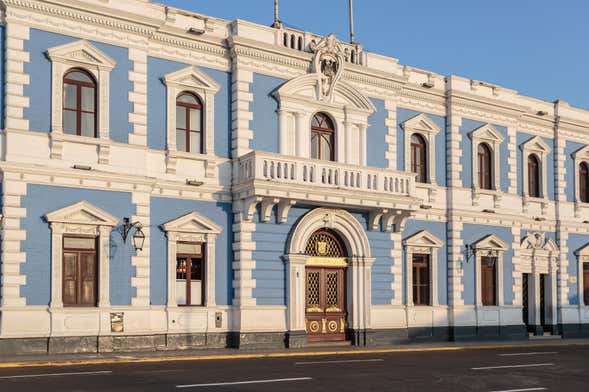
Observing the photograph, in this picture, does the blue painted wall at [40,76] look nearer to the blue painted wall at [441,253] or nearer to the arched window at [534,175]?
the blue painted wall at [441,253]

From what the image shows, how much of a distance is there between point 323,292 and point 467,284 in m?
7.06

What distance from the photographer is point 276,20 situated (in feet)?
94.3

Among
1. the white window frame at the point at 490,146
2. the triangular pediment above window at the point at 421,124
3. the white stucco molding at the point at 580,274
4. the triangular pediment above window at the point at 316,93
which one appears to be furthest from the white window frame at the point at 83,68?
the white stucco molding at the point at 580,274

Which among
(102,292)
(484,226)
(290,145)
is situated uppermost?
(290,145)

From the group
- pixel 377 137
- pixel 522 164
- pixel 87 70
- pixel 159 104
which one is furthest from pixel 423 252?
pixel 87 70

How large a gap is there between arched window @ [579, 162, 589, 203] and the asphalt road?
16.9m

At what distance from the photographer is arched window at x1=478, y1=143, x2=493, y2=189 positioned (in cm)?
3408

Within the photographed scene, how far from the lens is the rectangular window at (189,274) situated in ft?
84.1

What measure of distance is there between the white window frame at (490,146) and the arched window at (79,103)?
15.6 metres

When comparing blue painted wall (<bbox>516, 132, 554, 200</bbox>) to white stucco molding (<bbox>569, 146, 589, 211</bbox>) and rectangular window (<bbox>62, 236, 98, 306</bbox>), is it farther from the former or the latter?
rectangular window (<bbox>62, 236, 98, 306</bbox>)

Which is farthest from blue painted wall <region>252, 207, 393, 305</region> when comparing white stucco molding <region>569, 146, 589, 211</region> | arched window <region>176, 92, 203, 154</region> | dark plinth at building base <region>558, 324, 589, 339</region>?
white stucco molding <region>569, 146, 589, 211</region>

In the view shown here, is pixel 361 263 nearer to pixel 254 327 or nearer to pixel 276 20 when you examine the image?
pixel 254 327

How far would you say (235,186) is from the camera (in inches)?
1043

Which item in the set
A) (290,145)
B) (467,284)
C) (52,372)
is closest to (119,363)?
(52,372)
